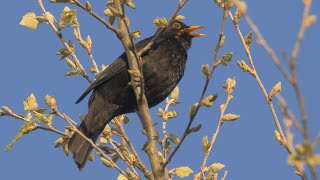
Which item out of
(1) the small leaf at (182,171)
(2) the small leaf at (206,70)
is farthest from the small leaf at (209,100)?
(1) the small leaf at (182,171)

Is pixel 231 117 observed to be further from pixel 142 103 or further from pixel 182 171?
pixel 142 103

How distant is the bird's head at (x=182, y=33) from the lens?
264 inches

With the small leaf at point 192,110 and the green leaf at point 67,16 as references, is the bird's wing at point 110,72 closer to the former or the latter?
the green leaf at point 67,16

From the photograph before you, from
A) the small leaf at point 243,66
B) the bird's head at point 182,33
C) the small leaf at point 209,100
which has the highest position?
the bird's head at point 182,33

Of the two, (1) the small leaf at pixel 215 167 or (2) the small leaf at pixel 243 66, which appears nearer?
(2) the small leaf at pixel 243 66

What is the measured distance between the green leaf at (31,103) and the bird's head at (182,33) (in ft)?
9.56

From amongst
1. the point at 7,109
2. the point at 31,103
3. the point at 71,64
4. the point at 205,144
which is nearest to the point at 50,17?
the point at 71,64

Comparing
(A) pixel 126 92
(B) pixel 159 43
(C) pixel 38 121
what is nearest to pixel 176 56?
A: (B) pixel 159 43

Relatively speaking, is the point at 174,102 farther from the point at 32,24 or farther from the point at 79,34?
the point at 32,24

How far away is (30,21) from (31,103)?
2.38 feet

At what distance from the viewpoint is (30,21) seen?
→ 4.29 meters

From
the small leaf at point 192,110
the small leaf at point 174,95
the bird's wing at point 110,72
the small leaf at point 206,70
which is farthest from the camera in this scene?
the bird's wing at point 110,72

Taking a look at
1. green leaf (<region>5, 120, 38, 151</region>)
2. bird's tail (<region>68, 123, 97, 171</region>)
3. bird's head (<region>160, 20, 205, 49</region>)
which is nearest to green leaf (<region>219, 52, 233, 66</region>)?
green leaf (<region>5, 120, 38, 151</region>)

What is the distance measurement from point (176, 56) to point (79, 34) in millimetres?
1569
